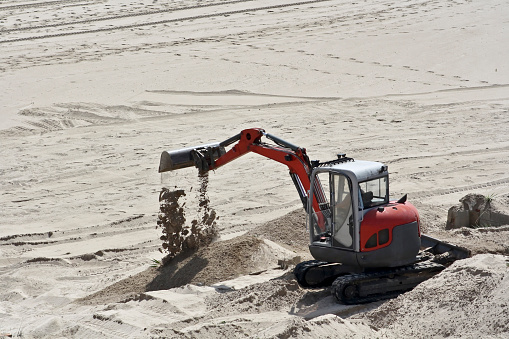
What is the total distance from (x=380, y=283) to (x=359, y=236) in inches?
24.5

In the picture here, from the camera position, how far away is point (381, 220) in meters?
8.46

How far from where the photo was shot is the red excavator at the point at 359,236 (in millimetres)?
8461

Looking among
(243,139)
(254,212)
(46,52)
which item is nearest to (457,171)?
(254,212)

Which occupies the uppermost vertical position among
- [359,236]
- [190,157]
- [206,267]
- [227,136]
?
[190,157]

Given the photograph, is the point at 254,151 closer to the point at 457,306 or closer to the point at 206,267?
the point at 206,267

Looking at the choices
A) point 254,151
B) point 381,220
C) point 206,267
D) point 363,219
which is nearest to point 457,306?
point 381,220

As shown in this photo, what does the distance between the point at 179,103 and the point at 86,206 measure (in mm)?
6249

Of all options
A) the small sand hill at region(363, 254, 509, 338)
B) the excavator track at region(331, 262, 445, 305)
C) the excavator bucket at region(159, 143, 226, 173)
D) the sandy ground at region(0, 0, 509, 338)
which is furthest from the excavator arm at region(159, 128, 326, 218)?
the small sand hill at region(363, 254, 509, 338)

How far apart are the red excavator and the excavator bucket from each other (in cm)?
123

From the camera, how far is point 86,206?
1366cm

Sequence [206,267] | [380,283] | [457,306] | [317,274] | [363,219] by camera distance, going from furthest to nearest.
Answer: [206,267] < [317,274] < [380,283] < [363,219] < [457,306]

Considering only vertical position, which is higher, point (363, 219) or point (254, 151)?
point (254, 151)

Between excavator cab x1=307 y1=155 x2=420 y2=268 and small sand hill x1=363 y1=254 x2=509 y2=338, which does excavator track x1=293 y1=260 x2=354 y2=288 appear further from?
small sand hill x1=363 y1=254 x2=509 y2=338

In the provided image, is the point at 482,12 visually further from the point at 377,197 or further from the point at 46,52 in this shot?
the point at 377,197
